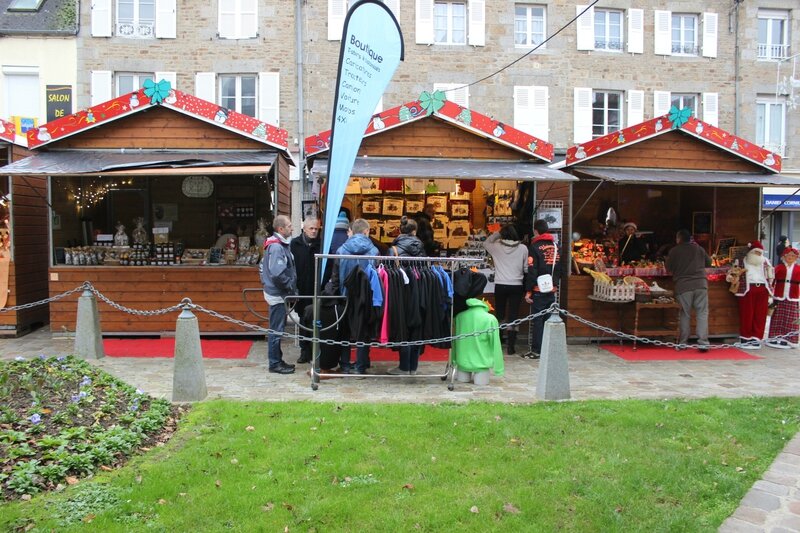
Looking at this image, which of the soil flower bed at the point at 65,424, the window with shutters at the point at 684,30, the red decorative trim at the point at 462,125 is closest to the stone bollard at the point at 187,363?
the soil flower bed at the point at 65,424

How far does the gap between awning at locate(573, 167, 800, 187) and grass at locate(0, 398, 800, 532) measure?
3683mm

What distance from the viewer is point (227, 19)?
683 inches

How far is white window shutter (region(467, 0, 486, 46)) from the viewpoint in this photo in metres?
18.1

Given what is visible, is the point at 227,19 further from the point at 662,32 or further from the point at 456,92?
the point at 662,32

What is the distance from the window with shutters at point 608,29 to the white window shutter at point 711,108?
3.12 m

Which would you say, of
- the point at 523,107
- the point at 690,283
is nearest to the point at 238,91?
the point at 523,107

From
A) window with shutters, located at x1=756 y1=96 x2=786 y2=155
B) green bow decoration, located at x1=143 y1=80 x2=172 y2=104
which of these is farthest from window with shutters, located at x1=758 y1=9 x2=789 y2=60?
green bow decoration, located at x1=143 y1=80 x2=172 y2=104

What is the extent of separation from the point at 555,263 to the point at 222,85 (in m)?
12.6

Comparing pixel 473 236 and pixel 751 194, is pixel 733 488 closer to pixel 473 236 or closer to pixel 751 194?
pixel 473 236

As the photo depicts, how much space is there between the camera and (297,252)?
7.46m

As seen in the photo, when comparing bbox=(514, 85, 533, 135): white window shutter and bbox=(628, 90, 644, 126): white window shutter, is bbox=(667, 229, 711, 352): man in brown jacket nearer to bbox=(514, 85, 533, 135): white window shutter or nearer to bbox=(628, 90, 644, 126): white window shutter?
bbox=(514, 85, 533, 135): white window shutter

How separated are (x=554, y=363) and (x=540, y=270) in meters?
2.29

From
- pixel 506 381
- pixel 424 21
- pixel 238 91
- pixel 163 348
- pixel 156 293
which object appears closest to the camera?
pixel 506 381

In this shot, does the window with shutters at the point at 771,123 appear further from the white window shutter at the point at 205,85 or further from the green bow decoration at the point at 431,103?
the white window shutter at the point at 205,85
